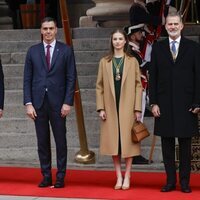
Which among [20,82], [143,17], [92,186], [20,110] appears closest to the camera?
[92,186]

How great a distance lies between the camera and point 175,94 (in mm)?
9023

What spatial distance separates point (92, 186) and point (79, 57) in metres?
4.82

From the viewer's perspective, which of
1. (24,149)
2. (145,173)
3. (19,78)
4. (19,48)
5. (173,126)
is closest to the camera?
(173,126)

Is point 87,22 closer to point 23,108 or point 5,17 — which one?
point 5,17

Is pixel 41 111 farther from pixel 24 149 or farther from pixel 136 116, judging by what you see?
pixel 24 149

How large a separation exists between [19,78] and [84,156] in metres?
2.79

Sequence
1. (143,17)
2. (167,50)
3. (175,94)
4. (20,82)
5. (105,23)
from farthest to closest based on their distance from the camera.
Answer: (105,23) < (20,82) < (143,17) < (167,50) < (175,94)

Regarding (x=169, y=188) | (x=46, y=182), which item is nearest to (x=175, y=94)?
(x=169, y=188)

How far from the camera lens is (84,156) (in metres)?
11.2

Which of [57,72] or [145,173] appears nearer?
[57,72]

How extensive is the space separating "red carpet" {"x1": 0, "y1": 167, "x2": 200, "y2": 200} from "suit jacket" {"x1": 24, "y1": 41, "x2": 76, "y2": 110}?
3.34ft

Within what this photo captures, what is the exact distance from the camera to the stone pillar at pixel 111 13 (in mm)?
14961

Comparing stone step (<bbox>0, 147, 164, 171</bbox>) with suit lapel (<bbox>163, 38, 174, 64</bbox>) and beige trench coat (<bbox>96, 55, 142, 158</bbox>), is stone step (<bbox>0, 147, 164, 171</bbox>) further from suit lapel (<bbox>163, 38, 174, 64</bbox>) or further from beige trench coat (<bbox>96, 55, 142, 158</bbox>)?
suit lapel (<bbox>163, 38, 174, 64</bbox>)

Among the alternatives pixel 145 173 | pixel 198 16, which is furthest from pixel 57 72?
pixel 198 16
